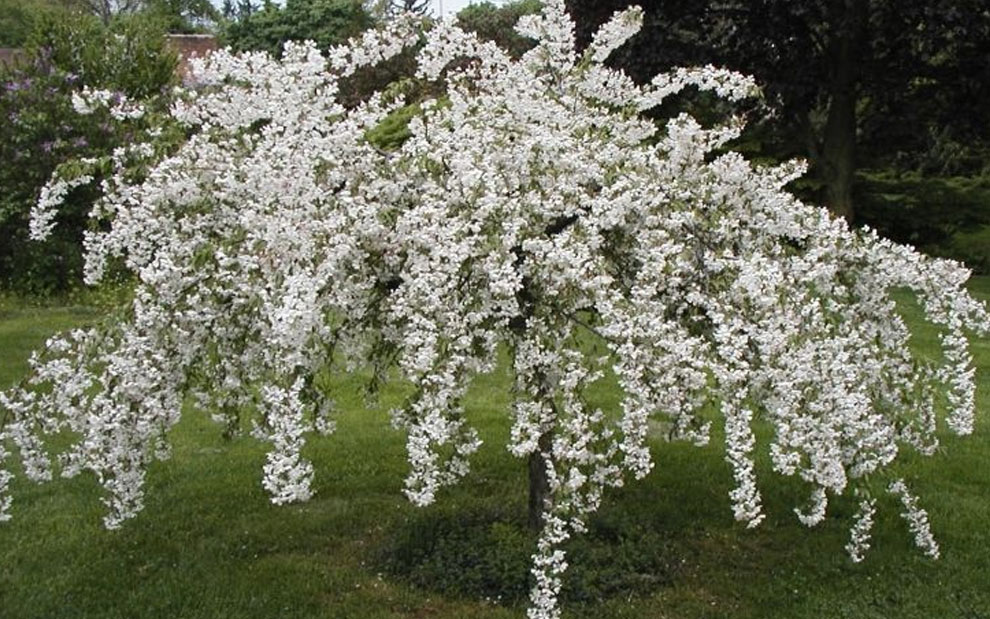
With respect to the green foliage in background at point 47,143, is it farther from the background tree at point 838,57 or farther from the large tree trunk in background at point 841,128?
the large tree trunk in background at point 841,128

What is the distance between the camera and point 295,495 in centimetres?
388

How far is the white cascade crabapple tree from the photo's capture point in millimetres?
4008

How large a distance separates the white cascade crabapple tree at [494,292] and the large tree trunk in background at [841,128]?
9454 millimetres

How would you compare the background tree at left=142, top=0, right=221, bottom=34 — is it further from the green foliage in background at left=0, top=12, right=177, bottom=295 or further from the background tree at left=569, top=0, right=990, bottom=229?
the background tree at left=569, top=0, right=990, bottom=229

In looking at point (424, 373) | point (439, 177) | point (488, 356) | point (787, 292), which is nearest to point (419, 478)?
point (424, 373)

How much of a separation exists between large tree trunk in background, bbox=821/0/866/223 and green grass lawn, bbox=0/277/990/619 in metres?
7.59

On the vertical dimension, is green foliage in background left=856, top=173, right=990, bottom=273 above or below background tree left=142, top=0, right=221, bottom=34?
below

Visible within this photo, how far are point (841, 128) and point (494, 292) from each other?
11401mm

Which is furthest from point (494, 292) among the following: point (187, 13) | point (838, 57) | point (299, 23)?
point (187, 13)

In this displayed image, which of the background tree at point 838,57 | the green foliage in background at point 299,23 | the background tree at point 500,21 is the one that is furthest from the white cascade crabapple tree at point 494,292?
the green foliage in background at point 299,23

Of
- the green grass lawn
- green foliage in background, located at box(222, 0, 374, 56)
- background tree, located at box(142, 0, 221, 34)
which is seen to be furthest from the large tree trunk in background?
background tree, located at box(142, 0, 221, 34)

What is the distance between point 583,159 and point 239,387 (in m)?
1.81

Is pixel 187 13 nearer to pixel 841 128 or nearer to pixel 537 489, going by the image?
pixel 841 128

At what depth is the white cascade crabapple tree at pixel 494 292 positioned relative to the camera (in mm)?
4008
